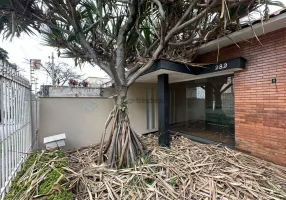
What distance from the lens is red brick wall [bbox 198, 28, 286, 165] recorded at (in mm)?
4633

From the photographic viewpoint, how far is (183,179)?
12.0 feet

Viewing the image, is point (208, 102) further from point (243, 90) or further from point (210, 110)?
point (243, 90)

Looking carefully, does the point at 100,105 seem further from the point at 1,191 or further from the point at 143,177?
the point at 1,191

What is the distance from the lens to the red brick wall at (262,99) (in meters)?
4.63

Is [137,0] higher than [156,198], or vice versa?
[137,0]

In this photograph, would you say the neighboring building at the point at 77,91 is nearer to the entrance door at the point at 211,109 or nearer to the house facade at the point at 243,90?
the house facade at the point at 243,90

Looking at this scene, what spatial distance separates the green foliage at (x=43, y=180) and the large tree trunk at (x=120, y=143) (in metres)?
1.06

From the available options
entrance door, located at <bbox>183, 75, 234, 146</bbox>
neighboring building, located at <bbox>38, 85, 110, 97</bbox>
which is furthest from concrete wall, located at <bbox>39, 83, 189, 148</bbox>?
entrance door, located at <bbox>183, 75, 234, 146</bbox>

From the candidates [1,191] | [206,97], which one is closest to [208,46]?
[206,97]

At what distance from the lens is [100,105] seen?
24.2 ft

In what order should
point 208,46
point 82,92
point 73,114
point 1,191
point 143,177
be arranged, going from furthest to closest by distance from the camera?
point 82,92
point 73,114
point 208,46
point 143,177
point 1,191

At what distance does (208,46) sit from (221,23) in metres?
2.13

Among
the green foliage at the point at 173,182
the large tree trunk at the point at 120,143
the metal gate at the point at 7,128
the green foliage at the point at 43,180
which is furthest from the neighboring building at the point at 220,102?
the metal gate at the point at 7,128

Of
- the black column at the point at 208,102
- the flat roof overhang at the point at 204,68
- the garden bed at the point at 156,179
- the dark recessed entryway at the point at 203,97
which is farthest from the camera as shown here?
the black column at the point at 208,102
